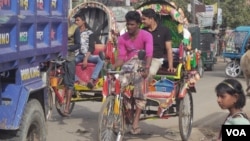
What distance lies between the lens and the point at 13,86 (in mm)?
5543

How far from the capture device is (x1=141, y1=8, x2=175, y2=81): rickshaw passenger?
27.9 ft

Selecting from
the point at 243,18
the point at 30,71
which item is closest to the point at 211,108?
the point at 30,71

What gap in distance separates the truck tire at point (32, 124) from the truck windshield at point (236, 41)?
1876cm

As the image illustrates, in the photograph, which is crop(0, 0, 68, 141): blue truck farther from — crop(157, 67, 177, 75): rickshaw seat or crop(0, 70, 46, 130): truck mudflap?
crop(157, 67, 177, 75): rickshaw seat

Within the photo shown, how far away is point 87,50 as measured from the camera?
10492mm

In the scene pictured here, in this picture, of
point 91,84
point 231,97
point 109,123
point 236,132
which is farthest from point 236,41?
point 236,132

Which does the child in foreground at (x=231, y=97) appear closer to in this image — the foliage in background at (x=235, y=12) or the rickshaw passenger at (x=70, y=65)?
the rickshaw passenger at (x=70, y=65)

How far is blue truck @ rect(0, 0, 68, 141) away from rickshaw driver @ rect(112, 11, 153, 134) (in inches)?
42.8

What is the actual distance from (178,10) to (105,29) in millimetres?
4269

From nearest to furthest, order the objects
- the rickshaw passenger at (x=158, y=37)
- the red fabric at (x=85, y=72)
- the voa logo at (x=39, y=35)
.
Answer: the voa logo at (x=39, y=35) → the rickshaw passenger at (x=158, y=37) → the red fabric at (x=85, y=72)

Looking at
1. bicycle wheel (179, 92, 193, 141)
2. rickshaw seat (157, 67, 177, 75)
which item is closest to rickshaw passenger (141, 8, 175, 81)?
rickshaw seat (157, 67, 177, 75)

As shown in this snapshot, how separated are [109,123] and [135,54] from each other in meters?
1.17

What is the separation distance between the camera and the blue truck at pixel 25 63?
17.4 feet

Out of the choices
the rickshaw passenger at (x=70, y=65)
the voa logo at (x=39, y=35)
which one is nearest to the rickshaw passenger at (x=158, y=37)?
the rickshaw passenger at (x=70, y=65)
